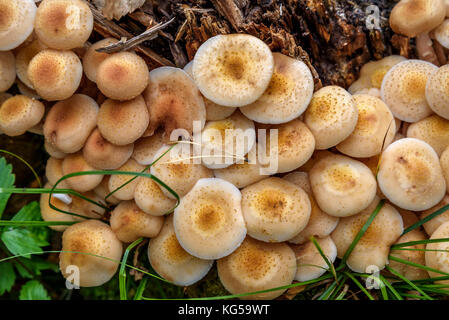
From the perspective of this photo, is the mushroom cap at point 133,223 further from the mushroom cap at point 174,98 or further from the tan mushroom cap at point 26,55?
the tan mushroom cap at point 26,55

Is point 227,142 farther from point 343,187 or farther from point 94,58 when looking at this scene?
point 94,58

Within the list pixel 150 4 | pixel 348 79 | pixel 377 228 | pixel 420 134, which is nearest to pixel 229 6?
pixel 150 4

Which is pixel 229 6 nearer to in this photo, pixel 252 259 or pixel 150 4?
pixel 150 4

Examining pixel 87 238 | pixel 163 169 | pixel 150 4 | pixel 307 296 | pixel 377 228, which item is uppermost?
pixel 150 4

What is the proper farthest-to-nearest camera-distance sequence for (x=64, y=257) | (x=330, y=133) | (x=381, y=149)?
(x=64, y=257) < (x=381, y=149) < (x=330, y=133)

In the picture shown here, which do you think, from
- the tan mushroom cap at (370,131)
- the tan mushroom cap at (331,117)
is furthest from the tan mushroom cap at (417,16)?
the tan mushroom cap at (331,117)

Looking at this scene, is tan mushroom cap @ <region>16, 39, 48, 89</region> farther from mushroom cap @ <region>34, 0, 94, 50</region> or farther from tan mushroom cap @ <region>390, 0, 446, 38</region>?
tan mushroom cap @ <region>390, 0, 446, 38</region>
